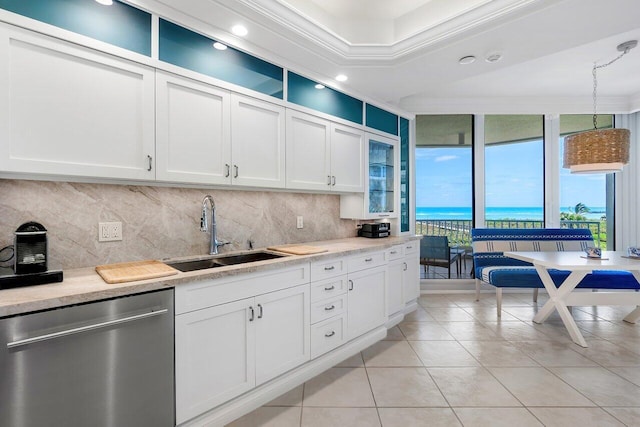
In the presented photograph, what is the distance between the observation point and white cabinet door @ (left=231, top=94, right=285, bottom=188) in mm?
2256

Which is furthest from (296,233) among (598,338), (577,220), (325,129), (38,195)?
(577,220)

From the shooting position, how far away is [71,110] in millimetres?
1583

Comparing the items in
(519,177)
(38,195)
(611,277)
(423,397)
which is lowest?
(423,397)

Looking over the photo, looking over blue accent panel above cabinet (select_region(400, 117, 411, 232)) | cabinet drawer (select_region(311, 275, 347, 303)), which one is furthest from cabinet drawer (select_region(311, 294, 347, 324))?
blue accent panel above cabinet (select_region(400, 117, 411, 232))

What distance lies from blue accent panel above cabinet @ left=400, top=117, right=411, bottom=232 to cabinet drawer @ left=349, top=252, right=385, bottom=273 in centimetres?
112

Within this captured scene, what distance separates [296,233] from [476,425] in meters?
1.99

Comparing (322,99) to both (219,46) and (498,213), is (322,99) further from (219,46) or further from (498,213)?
(498,213)

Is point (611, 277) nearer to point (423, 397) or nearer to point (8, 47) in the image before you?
point (423, 397)

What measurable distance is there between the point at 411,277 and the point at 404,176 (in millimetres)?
1321

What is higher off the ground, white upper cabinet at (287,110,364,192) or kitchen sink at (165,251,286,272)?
white upper cabinet at (287,110,364,192)

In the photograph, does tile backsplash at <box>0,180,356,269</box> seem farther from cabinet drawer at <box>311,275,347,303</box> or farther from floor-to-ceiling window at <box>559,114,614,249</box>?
floor-to-ceiling window at <box>559,114,614,249</box>

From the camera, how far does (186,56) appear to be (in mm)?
2002

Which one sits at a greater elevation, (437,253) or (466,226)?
(466,226)

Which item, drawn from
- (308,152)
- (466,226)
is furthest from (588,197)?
Result: (308,152)
